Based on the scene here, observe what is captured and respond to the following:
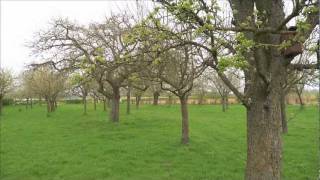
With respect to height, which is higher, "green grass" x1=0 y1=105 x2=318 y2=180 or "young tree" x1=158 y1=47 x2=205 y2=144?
"young tree" x1=158 y1=47 x2=205 y2=144

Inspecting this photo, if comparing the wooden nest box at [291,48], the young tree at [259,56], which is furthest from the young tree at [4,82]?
the wooden nest box at [291,48]

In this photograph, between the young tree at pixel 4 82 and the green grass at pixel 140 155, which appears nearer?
the green grass at pixel 140 155

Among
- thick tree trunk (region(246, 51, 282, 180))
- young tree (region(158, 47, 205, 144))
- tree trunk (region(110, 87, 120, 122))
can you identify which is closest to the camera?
thick tree trunk (region(246, 51, 282, 180))

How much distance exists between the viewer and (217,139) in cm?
1972

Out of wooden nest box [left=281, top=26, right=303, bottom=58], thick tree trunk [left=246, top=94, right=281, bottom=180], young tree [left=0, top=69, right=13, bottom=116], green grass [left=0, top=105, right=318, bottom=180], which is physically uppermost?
young tree [left=0, top=69, right=13, bottom=116]

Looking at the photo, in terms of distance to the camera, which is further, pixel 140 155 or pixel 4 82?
pixel 4 82

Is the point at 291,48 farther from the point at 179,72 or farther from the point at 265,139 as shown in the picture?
the point at 179,72

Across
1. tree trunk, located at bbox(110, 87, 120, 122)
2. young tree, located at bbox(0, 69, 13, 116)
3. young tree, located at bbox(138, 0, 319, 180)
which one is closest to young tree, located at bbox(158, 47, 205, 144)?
young tree, located at bbox(138, 0, 319, 180)

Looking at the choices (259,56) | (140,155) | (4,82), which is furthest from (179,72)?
(4,82)

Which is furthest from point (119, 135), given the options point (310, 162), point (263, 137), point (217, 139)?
point (263, 137)

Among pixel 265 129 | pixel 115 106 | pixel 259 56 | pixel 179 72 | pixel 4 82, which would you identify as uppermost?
pixel 4 82

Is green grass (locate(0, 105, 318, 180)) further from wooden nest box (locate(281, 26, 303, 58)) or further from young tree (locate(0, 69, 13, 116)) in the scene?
young tree (locate(0, 69, 13, 116))

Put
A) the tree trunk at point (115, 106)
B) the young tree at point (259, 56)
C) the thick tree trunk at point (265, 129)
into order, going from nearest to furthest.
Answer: the young tree at point (259, 56)
the thick tree trunk at point (265, 129)
the tree trunk at point (115, 106)

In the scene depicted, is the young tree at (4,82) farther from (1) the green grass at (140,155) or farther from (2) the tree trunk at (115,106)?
(1) the green grass at (140,155)
